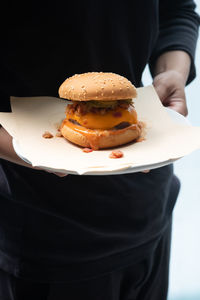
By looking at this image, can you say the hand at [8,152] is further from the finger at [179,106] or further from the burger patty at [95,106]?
the finger at [179,106]

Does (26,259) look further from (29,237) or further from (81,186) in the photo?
(81,186)

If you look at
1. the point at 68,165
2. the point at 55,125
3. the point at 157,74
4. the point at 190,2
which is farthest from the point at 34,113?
the point at 190,2

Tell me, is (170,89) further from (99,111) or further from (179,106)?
(99,111)

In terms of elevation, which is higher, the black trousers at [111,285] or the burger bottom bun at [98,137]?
the burger bottom bun at [98,137]

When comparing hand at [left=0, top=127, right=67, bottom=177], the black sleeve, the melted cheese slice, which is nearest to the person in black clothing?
hand at [left=0, top=127, right=67, bottom=177]

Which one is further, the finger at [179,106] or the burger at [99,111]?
the finger at [179,106]

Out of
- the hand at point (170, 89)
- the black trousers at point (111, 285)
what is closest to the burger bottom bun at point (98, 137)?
the hand at point (170, 89)

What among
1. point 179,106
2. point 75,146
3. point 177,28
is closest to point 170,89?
point 179,106
